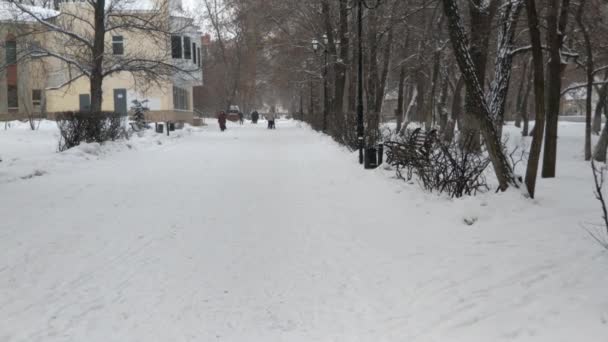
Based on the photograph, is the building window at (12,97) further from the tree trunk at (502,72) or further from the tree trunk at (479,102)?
the tree trunk at (479,102)

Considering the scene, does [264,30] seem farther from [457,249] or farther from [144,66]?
[457,249]

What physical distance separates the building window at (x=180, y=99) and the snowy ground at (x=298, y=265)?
1305 inches

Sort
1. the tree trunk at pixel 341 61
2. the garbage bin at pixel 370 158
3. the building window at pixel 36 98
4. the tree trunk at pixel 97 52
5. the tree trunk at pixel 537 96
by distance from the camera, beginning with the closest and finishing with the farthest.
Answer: the tree trunk at pixel 537 96, the garbage bin at pixel 370 158, the tree trunk at pixel 97 52, the tree trunk at pixel 341 61, the building window at pixel 36 98

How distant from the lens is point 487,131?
809 cm

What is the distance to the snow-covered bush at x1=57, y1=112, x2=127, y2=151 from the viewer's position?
1691 cm

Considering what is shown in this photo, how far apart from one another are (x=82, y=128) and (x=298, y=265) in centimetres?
1351

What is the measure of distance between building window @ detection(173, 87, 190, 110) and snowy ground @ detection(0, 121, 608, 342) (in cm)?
3314

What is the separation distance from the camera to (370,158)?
42.9ft

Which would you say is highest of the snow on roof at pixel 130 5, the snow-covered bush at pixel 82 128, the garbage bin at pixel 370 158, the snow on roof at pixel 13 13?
the snow on roof at pixel 130 5

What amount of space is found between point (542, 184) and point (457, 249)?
4456 mm

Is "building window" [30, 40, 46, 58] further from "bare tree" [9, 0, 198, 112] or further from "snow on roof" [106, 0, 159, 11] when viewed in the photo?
"snow on roof" [106, 0, 159, 11]

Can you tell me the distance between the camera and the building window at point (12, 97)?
40812mm

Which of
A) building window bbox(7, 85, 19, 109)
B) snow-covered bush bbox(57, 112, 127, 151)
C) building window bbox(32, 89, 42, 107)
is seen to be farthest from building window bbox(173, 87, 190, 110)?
snow-covered bush bbox(57, 112, 127, 151)

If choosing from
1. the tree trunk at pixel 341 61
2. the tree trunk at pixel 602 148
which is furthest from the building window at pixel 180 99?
the tree trunk at pixel 602 148
